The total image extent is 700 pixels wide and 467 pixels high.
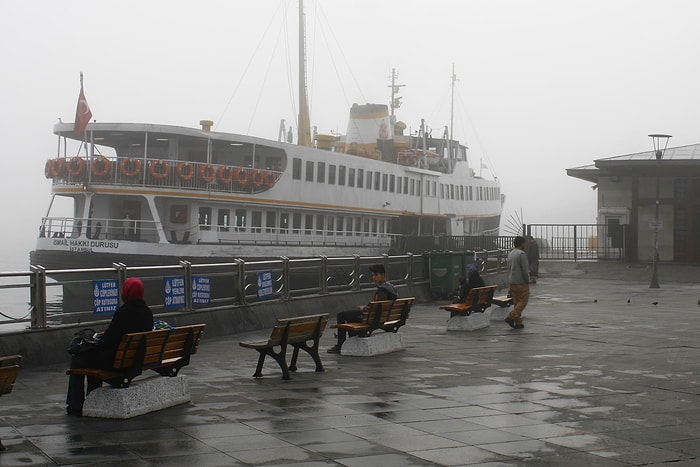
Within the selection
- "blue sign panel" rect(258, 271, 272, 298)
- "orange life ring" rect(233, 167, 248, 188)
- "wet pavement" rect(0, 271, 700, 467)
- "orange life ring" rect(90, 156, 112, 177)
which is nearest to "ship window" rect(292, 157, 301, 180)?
"orange life ring" rect(233, 167, 248, 188)

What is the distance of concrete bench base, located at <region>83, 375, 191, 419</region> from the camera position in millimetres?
8664

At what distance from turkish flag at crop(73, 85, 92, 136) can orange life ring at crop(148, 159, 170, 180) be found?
9.67 ft

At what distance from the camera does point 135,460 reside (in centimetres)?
688

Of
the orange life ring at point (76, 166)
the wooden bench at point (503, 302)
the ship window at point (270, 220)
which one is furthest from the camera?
the ship window at point (270, 220)

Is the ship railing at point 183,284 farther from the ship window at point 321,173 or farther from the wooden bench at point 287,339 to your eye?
the ship window at point 321,173

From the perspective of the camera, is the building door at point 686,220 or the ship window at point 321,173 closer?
the building door at point 686,220

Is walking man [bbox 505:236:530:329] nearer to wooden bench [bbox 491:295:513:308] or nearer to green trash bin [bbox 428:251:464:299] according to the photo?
wooden bench [bbox 491:295:513:308]

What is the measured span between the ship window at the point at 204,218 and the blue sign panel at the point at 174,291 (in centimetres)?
1765

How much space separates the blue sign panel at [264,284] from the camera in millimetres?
18859

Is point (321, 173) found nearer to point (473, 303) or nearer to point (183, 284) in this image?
point (473, 303)

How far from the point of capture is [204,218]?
34469 millimetres

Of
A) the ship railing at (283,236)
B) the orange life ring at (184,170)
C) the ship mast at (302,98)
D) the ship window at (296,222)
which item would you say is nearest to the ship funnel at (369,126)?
the ship mast at (302,98)

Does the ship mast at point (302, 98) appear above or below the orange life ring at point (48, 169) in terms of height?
above

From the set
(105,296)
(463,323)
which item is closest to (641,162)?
(463,323)
